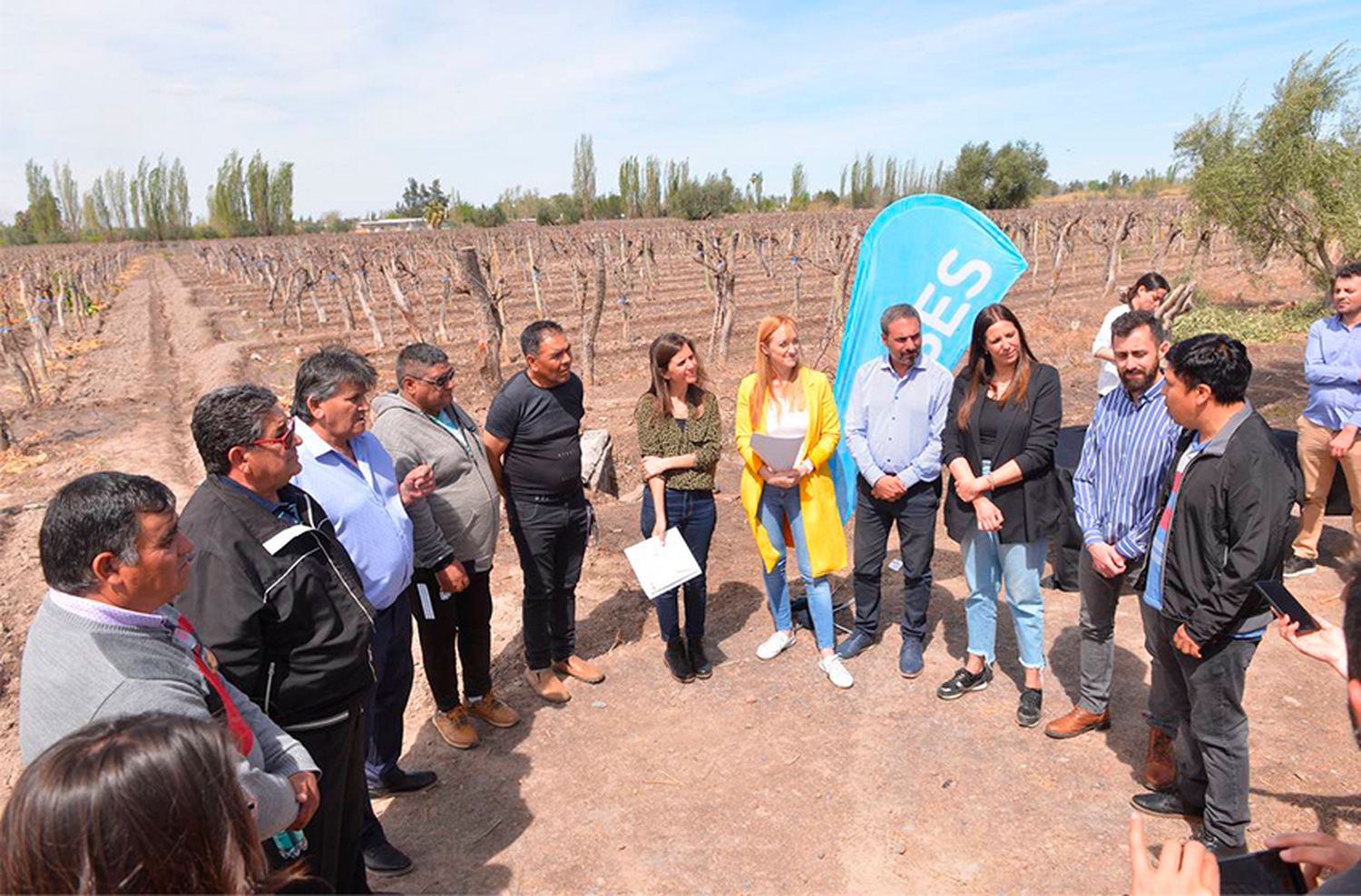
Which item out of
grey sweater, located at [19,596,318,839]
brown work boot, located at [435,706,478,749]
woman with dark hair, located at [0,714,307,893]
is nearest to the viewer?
woman with dark hair, located at [0,714,307,893]

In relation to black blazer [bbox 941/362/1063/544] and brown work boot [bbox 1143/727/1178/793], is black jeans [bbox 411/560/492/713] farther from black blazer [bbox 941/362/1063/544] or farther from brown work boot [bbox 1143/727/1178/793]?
brown work boot [bbox 1143/727/1178/793]

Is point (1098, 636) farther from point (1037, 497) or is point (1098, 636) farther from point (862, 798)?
point (862, 798)

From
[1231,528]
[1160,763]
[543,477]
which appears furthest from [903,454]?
[543,477]

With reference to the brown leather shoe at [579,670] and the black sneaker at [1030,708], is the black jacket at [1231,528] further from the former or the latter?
the brown leather shoe at [579,670]

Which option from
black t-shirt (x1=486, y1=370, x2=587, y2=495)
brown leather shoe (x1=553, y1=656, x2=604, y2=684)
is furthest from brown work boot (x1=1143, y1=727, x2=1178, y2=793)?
black t-shirt (x1=486, y1=370, x2=587, y2=495)

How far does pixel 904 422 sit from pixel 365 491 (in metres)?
2.33

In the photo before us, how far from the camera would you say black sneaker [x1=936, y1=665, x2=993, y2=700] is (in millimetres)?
3672

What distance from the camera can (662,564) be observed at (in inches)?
149

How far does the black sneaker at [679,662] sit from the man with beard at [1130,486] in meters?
1.86

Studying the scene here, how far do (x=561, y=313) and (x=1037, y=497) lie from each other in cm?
1696

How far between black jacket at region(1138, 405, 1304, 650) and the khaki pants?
9.23 feet

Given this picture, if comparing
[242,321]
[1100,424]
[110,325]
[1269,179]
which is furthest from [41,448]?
[1269,179]

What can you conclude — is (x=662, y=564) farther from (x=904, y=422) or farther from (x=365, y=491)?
(x=365, y=491)

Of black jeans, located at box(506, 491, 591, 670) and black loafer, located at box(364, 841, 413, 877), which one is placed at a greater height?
black jeans, located at box(506, 491, 591, 670)
